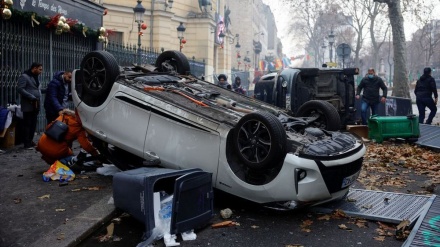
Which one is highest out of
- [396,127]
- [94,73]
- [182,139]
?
[94,73]

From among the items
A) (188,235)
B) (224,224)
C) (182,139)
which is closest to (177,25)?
(182,139)

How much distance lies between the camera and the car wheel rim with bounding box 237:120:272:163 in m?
4.84

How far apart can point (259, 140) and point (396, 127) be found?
6973 millimetres

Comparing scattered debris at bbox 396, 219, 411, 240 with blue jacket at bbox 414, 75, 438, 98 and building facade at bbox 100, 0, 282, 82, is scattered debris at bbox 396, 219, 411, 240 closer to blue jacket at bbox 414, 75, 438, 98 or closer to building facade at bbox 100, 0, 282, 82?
blue jacket at bbox 414, 75, 438, 98

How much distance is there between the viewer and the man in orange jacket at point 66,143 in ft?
21.7

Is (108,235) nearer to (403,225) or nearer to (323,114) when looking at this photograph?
(403,225)

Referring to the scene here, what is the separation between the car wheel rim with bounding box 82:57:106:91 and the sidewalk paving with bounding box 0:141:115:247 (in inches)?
53.7

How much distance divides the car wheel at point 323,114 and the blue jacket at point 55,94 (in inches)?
189

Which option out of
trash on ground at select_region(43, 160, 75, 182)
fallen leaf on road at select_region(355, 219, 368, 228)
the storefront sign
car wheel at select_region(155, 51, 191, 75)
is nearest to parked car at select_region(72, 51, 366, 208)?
fallen leaf on road at select_region(355, 219, 368, 228)

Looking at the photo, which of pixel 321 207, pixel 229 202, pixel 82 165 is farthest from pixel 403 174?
pixel 82 165

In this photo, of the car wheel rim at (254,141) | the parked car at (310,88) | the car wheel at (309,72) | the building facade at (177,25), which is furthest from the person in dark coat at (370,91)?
the car wheel rim at (254,141)

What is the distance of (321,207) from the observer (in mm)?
5359

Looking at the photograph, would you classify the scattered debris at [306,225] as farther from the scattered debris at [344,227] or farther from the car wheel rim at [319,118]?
the car wheel rim at [319,118]

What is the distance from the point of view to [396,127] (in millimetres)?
10711
